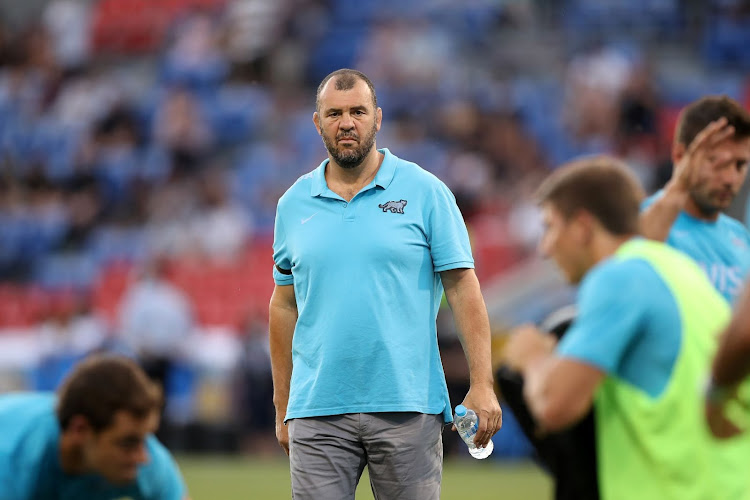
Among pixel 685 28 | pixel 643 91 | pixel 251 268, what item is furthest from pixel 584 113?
pixel 251 268

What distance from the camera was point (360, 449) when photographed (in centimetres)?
507

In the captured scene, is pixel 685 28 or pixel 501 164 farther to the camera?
pixel 685 28

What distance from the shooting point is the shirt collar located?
5215 mm

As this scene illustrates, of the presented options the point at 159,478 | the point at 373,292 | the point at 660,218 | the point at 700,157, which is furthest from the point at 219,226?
the point at 159,478

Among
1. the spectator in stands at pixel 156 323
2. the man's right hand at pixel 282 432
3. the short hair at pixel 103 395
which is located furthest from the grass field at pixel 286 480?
the short hair at pixel 103 395

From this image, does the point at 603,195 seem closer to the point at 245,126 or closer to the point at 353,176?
the point at 353,176

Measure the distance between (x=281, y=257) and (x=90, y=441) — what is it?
1.45 metres

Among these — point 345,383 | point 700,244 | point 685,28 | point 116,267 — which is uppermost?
point 685,28

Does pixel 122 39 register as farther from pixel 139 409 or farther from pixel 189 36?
pixel 139 409

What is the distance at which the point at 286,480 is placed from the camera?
12070mm

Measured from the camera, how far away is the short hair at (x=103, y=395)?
420 cm

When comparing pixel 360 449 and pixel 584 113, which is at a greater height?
pixel 584 113

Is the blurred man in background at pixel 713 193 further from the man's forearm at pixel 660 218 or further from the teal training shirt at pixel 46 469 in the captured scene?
the teal training shirt at pixel 46 469

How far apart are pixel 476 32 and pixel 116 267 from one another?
6.74 m
